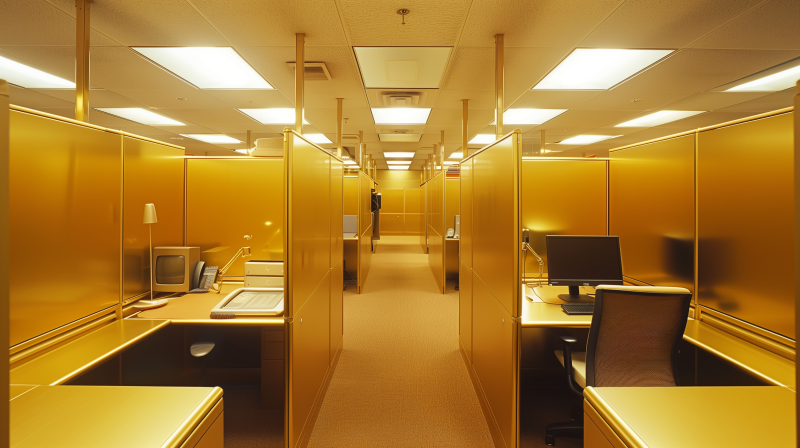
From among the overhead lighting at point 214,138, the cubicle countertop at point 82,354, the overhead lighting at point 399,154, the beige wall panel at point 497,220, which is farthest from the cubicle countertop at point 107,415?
the overhead lighting at point 399,154

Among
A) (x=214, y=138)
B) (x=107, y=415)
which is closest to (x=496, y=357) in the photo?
(x=107, y=415)

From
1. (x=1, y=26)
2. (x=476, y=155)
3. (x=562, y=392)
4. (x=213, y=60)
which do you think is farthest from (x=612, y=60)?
(x=1, y=26)

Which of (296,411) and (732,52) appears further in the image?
(732,52)

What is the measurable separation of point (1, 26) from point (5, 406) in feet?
10.7

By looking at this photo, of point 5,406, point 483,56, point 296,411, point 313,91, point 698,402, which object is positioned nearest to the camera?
point 5,406

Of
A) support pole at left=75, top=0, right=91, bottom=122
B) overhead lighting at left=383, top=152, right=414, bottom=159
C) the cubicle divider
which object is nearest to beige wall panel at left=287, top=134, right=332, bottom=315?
the cubicle divider

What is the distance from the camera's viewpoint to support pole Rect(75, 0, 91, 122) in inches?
75.8

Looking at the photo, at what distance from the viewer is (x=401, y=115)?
16.4ft

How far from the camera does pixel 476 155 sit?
269cm

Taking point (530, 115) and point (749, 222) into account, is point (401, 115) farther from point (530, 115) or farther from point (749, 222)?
point (749, 222)

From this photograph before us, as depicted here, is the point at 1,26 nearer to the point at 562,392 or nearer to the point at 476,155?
the point at 476,155

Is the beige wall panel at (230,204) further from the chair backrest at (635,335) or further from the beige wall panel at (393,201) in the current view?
the beige wall panel at (393,201)

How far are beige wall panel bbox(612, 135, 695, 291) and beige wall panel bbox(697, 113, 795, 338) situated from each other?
0.10 m

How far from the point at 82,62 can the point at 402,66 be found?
225 centimetres
